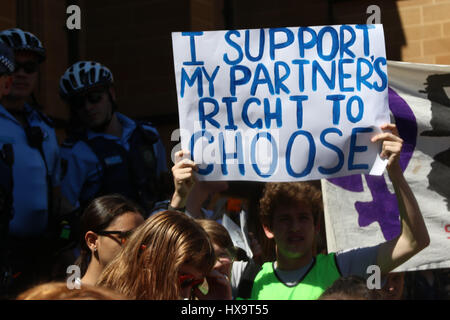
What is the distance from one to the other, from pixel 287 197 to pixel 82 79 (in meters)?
2.04

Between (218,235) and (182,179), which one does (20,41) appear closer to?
(182,179)

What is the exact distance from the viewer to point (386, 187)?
493 cm

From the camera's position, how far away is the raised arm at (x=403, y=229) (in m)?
3.41

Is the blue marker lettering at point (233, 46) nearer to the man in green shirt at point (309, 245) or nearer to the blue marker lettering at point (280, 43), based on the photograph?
the blue marker lettering at point (280, 43)

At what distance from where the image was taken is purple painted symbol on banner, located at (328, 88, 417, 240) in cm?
481

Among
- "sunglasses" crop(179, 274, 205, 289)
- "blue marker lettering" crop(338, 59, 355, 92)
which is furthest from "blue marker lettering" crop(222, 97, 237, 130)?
"sunglasses" crop(179, 274, 205, 289)

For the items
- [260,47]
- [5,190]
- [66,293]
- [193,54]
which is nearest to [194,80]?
[193,54]

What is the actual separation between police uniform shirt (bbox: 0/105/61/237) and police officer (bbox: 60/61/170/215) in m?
0.52

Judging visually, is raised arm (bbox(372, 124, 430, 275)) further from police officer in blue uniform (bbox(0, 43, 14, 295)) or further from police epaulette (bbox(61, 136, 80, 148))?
police epaulette (bbox(61, 136, 80, 148))

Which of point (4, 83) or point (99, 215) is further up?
point (4, 83)

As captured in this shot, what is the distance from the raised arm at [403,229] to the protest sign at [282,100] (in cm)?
14
